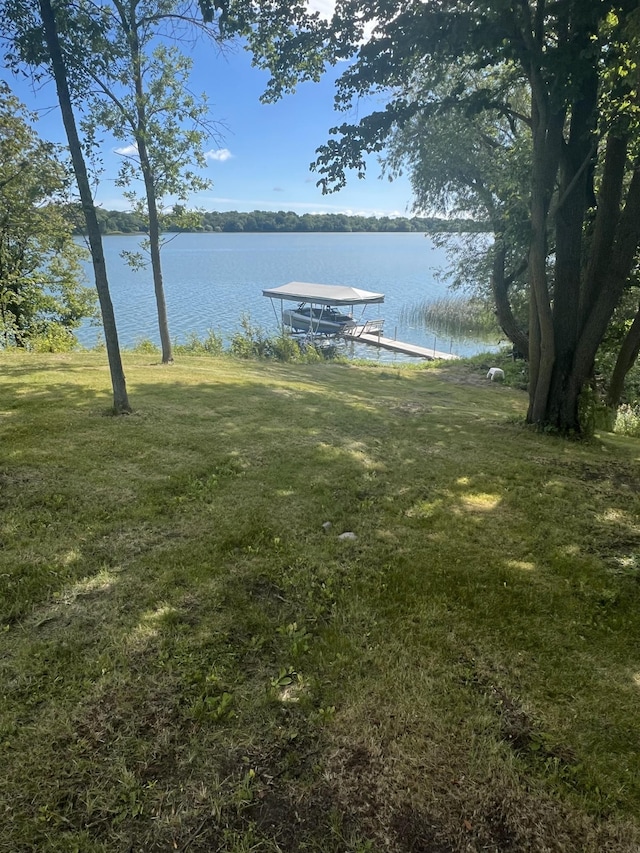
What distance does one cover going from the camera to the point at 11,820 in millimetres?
1578

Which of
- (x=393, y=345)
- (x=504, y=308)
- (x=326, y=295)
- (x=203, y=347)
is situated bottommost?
(x=393, y=345)

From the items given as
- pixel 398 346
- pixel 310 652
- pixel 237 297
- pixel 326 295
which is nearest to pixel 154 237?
pixel 310 652

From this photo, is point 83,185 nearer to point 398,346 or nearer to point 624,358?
point 624,358

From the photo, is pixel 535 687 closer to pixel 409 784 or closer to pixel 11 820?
pixel 409 784

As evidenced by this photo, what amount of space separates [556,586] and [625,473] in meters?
2.75

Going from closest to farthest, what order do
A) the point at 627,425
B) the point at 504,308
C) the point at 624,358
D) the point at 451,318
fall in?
the point at 627,425 < the point at 624,358 < the point at 504,308 < the point at 451,318

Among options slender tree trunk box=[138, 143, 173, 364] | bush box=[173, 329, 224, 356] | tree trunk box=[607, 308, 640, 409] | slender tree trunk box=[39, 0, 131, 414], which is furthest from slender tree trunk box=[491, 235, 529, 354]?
slender tree trunk box=[39, 0, 131, 414]

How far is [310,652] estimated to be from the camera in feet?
7.68

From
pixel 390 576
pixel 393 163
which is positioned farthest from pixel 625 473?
pixel 393 163

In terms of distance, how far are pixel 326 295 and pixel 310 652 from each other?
24998 mm

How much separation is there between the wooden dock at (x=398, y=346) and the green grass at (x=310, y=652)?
2123 cm

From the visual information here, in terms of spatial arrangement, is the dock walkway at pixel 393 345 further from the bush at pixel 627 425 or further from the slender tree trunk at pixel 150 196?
the slender tree trunk at pixel 150 196

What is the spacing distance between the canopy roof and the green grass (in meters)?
21.3

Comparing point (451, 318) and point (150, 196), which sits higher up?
point (150, 196)
